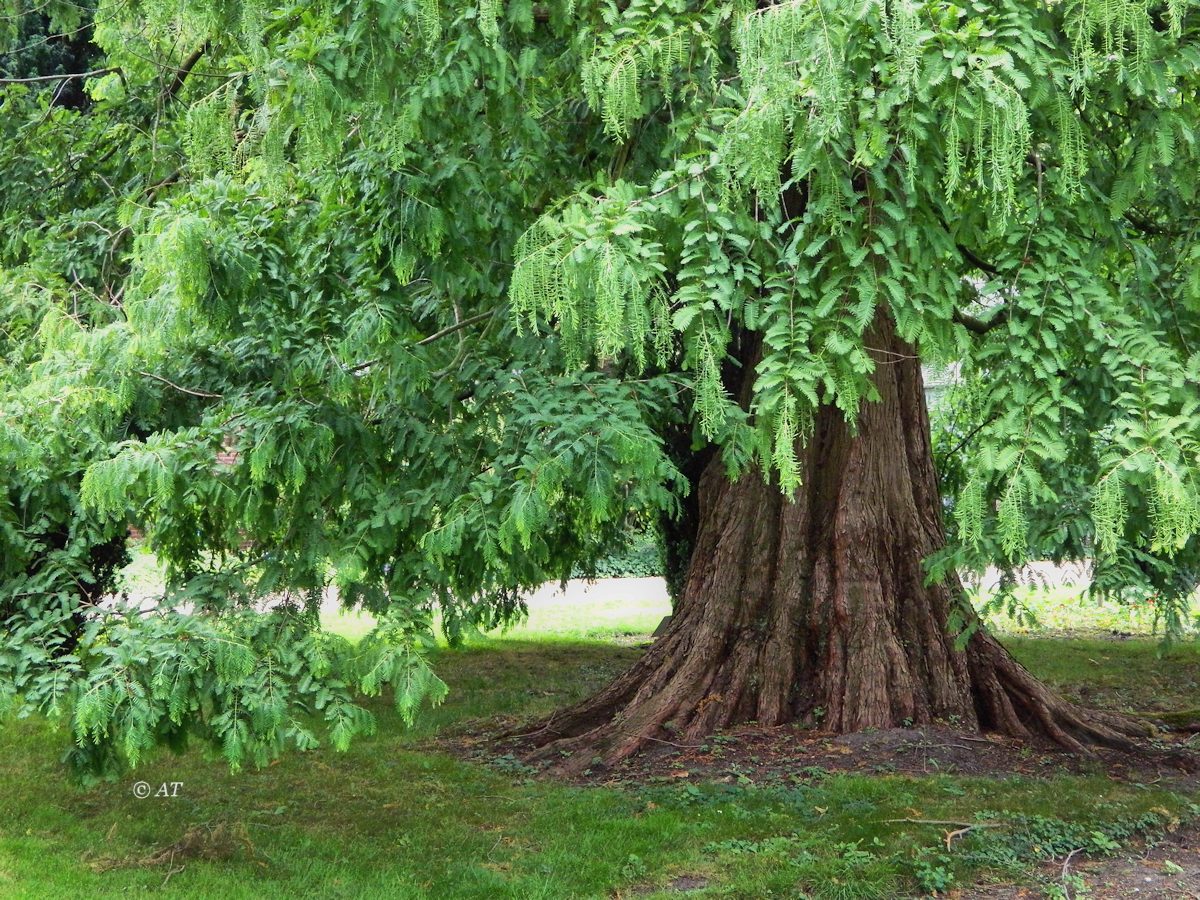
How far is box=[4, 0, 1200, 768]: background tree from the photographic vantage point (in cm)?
466

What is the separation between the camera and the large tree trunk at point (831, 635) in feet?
26.5

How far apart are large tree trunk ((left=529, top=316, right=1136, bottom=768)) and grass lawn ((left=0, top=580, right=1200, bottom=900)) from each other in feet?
2.46

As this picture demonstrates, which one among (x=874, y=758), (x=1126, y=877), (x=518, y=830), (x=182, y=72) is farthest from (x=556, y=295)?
(x=182, y=72)

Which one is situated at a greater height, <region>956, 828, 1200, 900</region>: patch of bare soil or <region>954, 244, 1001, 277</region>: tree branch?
<region>954, 244, 1001, 277</region>: tree branch

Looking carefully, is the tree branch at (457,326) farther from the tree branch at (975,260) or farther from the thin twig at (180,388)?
the tree branch at (975,260)

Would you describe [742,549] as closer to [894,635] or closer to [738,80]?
[894,635]

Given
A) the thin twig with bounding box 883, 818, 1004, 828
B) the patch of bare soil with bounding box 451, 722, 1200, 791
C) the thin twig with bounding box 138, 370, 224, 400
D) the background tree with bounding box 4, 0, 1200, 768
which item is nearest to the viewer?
the background tree with bounding box 4, 0, 1200, 768

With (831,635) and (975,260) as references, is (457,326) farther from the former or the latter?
(831,635)

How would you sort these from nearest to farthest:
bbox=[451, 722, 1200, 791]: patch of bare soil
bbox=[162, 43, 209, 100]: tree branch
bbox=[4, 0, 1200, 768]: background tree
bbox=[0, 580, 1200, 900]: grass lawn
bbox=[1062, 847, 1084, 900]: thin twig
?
bbox=[4, 0, 1200, 768]: background tree → bbox=[1062, 847, 1084, 900]: thin twig → bbox=[0, 580, 1200, 900]: grass lawn → bbox=[451, 722, 1200, 791]: patch of bare soil → bbox=[162, 43, 209, 100]: tree branch

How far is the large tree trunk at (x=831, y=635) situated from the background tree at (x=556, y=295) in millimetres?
691

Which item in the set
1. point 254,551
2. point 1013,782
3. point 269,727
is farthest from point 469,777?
point 1013,782

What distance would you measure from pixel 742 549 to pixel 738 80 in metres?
3.45

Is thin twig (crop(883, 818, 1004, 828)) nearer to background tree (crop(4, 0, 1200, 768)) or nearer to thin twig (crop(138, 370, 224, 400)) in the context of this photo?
background tree (crop(4, 0, 1200, 768))

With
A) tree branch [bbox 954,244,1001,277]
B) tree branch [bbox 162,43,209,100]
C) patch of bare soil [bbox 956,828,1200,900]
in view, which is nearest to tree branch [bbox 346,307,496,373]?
tree branch [bbox 954,244,1001,277]
